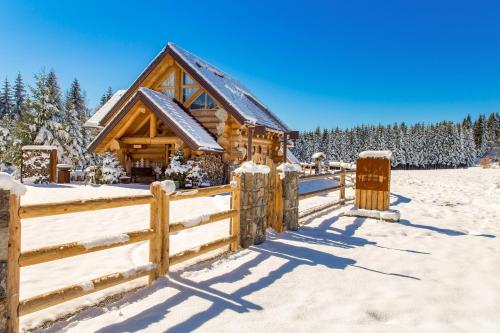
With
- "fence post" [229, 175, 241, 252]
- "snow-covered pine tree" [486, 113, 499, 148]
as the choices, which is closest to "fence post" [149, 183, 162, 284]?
"fence post" [229, 175, 241, 252]

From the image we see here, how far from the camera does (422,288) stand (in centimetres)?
417

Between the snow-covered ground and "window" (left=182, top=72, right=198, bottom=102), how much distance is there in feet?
35.8

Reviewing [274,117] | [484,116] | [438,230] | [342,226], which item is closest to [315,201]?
[342,226]

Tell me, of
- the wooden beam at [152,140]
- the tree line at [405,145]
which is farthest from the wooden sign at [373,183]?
the tree line at [405,145]

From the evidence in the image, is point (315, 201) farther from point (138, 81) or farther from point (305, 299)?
point (138, 81)

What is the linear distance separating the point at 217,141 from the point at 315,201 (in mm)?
6069

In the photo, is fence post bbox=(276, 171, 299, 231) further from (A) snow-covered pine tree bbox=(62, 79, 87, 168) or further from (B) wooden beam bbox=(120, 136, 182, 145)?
(A) snow-covered pine tree bbox=(62, 79, 87, 168)

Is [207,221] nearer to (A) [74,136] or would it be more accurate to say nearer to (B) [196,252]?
(B) [196,252]

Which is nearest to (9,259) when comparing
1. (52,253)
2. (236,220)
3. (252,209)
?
(52,253)

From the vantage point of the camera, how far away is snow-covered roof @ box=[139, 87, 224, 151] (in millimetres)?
14148

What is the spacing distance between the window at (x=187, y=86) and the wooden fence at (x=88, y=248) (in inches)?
512

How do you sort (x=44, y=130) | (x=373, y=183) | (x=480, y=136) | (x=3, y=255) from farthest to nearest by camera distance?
(x=480, y=136)
(x=44, y=130)
(x=373, y=183)
(x=3, y=255)

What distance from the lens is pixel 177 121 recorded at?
47.2 feet

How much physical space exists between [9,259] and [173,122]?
39.2 feet
